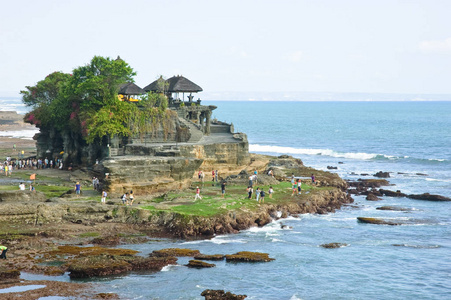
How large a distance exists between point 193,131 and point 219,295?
38.5m

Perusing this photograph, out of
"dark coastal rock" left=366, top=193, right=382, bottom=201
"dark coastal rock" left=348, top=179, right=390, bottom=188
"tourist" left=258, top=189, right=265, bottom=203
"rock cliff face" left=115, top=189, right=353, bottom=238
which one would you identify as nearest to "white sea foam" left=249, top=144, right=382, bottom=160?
"dark coastal rock" left=348, top=179, right=390, bottom=188

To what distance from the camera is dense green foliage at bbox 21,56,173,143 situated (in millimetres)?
64312

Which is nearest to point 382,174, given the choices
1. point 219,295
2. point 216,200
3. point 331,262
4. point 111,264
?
Result: point 216,200

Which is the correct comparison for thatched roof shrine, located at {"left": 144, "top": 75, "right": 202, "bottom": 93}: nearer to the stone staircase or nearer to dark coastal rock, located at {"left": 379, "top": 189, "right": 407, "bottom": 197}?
the stone staircase

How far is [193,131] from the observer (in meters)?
69.0

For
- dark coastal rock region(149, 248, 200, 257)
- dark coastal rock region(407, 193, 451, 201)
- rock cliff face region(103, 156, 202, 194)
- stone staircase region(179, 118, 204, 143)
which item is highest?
stone staircase region(179, 118, 204, 143)

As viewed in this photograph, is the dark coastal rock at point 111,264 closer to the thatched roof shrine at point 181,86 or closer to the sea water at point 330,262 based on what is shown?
the sea water at point 330,262

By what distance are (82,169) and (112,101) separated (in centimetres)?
869

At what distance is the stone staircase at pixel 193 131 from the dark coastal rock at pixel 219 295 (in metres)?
36.4

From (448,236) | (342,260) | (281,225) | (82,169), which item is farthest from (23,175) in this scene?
(448,236)

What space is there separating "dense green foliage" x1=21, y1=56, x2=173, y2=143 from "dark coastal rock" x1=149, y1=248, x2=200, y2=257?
26.6 m

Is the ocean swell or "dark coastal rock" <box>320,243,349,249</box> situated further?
the ocean swell

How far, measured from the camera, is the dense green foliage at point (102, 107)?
64312 mm

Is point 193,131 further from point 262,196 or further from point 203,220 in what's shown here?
point 203,220
